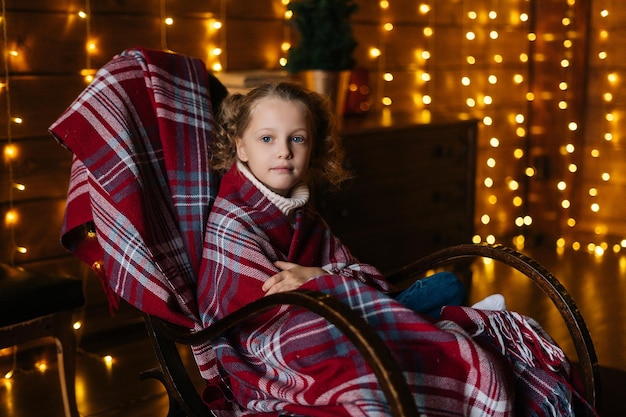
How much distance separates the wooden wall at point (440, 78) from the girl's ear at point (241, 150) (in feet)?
4.13

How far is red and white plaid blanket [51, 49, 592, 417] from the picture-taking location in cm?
151

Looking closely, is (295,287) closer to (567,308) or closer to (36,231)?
(567,308)

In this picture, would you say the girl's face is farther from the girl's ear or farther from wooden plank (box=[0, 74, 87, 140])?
wooden plank (box=[0, 74, 87, 140])

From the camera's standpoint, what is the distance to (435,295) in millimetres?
1797

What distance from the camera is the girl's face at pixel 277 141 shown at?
1.84 meters

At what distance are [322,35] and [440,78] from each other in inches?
53.7

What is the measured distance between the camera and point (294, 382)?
158 centimetres

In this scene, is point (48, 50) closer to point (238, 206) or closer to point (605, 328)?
point (238, 206)

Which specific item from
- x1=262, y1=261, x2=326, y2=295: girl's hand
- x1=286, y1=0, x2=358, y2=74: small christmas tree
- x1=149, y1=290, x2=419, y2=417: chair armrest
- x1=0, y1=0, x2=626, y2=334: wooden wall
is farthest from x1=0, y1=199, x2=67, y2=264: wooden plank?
x1=149, y1=290, x2=419, y2=417: chair armrest

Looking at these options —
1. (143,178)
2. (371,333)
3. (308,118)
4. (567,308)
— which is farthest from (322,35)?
(371,333)

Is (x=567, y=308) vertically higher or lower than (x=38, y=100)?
lower

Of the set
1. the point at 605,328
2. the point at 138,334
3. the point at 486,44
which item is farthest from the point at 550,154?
the point at 138,334

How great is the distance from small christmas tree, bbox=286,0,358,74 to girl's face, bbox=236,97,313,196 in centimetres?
146

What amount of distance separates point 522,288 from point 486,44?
5.01 feet
